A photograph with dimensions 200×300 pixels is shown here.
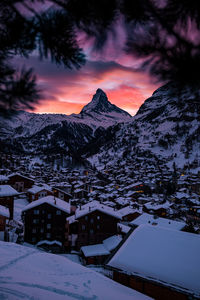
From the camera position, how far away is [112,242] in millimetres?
24281

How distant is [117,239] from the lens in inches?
980

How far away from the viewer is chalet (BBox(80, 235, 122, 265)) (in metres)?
21.6

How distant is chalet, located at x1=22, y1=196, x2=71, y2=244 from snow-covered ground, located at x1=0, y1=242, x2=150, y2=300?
15.8 metres

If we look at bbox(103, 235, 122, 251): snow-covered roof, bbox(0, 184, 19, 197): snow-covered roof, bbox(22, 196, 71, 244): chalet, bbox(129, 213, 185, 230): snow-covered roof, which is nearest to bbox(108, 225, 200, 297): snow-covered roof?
bbox(103, 235, 122, 251): snow-covered roof

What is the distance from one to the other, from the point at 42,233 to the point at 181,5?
95.6 ft

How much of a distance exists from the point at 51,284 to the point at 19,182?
46.2 meters

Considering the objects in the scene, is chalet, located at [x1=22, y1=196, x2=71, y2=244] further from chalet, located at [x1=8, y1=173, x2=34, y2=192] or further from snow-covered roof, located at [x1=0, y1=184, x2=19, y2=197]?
chalet, located at [x1=8, y1=173, x2=34, y2=192]

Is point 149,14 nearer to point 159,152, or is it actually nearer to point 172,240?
point 172,240

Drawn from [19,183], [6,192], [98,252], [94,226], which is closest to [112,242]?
[98,252]

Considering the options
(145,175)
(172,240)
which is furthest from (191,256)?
(145,175)

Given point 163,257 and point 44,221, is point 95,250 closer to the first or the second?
point 44,221

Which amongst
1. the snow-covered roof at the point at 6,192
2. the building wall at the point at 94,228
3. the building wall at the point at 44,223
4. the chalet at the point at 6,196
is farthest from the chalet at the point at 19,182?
the building wall at the point at 94,228

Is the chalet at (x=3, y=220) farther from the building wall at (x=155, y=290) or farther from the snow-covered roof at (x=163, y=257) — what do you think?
the building wall at (x=155, y=290)

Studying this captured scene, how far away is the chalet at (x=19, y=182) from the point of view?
47969 millimetres
